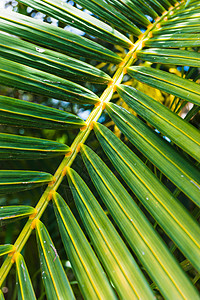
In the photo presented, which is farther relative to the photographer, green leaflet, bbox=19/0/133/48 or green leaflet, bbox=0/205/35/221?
green leaflet, bbox=19/0/133/48

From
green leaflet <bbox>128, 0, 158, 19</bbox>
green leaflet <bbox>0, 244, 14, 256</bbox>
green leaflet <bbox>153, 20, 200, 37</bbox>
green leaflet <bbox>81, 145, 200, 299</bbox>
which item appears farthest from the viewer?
green leaflet <bbox>128, 0, 158, 19</bbox>

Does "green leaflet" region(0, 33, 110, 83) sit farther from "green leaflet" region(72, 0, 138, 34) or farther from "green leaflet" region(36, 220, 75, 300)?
"green leaflet" region(36, 220, 75, 300)

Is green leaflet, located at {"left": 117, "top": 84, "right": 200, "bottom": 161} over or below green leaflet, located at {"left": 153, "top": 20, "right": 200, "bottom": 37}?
below

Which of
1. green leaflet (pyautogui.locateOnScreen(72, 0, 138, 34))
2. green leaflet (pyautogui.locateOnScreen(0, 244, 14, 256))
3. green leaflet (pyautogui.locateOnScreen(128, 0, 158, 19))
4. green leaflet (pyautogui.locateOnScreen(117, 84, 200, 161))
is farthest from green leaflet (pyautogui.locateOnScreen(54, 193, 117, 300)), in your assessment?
green leaflet (pyautogui.locateOnScreen(128, 0, 158, 19))

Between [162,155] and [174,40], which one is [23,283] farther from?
[174,40]

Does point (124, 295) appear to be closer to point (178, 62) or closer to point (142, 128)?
point (142, 128)

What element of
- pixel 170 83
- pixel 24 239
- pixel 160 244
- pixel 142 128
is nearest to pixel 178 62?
pixel 170 83
